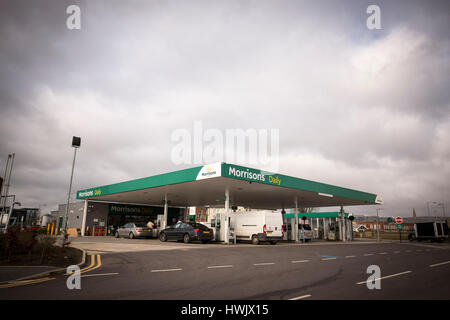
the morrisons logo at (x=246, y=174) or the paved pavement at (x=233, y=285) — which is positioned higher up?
the morrisons logo at (x=246, y=174)

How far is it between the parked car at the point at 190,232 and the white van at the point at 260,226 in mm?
2167

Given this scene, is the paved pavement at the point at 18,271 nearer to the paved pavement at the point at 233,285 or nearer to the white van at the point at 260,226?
the paved pavement at the point at 233,285

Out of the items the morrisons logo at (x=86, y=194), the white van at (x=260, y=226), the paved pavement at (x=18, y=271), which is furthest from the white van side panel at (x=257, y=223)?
the morrisons logo at (x=86, y=194)

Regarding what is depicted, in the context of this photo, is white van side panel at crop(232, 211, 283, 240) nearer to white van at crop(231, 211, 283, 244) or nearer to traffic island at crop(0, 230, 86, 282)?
white van at crop(231, 211, 283, 244)

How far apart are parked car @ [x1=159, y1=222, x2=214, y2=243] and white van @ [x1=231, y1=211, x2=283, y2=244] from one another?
217cm

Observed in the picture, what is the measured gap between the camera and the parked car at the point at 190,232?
19.5m

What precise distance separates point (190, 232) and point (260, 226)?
498 cm

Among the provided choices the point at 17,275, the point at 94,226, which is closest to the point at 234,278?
the point at 17,275

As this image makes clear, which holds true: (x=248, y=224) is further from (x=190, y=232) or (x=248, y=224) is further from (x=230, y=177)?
(x=230, y=177)
